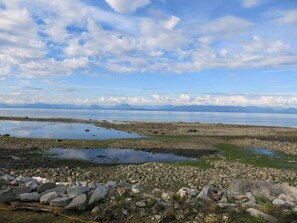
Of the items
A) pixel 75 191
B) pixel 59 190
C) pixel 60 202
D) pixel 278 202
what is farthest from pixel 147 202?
pixel 278 202

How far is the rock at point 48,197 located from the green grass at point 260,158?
86.4 feet

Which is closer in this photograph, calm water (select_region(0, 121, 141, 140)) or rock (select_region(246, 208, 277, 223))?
rock (select_region(246, 208, 277, 223))

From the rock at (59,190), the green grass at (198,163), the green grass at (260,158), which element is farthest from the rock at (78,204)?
the green grass at (260,158)

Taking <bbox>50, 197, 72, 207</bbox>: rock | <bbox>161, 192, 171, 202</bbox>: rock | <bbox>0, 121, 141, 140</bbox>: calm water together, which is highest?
<bbox>161, 192, 171, 202</bbox>: rock

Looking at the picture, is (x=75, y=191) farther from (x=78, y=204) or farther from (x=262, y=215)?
(x=262, y=215)

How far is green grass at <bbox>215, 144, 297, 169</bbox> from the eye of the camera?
1394 inches

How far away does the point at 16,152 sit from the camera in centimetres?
3762

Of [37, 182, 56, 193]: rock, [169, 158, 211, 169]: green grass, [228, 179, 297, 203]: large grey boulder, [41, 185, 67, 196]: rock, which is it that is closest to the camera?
[41, 185, 67, 196]: rock

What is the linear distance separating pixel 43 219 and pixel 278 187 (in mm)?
8793

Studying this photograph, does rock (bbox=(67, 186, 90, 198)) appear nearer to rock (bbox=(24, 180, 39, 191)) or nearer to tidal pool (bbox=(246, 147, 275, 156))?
rock (bbox=(24, 180, 39, 191))

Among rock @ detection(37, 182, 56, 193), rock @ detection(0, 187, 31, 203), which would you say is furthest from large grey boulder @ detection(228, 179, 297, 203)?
rock @ detection(0, 187, 31, 203)

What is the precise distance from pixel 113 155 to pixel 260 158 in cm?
1521

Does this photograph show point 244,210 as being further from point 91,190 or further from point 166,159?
point 166,159

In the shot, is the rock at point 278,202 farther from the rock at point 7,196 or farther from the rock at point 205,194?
the rock at point 7,196
